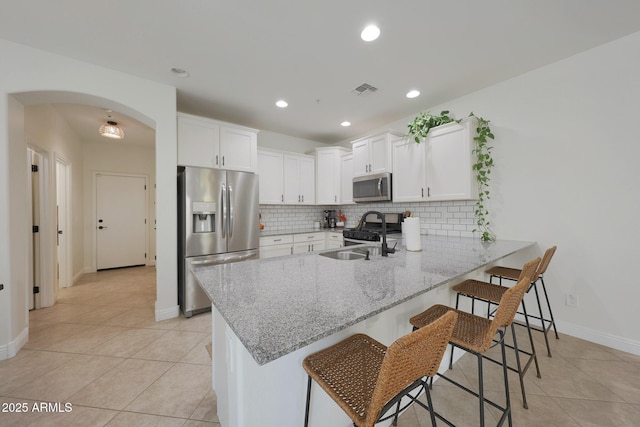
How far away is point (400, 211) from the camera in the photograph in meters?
3.87

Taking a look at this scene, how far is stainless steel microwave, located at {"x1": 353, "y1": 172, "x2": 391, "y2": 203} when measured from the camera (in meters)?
3.58

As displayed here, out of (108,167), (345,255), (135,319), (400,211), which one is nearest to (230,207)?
(135,319)

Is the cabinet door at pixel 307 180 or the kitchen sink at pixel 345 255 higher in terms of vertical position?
the cabinet door at pixel 307 180

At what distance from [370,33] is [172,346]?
3253mm

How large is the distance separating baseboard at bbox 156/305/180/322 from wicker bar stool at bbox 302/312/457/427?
2.49 metres

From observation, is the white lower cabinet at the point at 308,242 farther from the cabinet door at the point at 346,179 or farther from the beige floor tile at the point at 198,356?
the beige floor tile at the point at 198,356

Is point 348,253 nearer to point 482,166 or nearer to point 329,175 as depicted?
point 482,166

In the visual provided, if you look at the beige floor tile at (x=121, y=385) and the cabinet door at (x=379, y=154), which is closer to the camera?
the beige floor tile at (x=121, y=385)

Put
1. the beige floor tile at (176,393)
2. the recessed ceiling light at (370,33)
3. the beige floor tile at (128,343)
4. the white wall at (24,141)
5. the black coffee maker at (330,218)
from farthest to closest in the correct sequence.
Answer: the black coffee maker at (330,218) < the beige floor tile at (128,343) < the white wall at (24,141) < the recessed ceiling light at (370,33) < the beige floor tile at (176,393)

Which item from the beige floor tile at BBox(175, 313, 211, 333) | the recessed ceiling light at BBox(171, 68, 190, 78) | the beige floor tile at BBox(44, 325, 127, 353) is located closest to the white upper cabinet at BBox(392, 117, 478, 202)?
the recessed ceiling light at BBox(171, 68, 190, 78)

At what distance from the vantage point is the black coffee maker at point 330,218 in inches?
193

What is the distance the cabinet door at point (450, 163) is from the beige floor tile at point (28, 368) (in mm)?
4004

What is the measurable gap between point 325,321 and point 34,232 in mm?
4170

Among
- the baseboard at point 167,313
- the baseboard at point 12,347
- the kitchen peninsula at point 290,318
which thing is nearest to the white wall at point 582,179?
the kitchen peninsula at point 290,318
